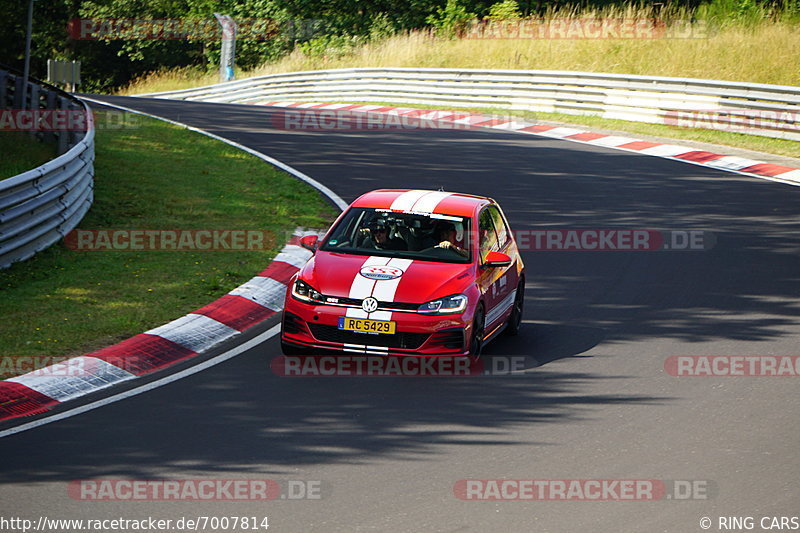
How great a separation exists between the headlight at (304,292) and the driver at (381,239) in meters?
0.88

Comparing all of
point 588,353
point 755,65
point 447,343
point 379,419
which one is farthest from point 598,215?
point 755,65

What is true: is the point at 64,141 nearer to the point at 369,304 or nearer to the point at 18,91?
the point at 18,91

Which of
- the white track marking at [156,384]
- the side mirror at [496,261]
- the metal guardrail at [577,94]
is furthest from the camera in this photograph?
the metal guardrail at [577,94]

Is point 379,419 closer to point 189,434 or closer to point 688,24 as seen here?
point 189,434

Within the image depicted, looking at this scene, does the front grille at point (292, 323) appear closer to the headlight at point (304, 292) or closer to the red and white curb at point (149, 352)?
the headlight at point (304, 292)

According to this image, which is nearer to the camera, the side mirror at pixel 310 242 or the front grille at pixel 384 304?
the front grille at pixel 384 304

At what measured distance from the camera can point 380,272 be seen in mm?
9203

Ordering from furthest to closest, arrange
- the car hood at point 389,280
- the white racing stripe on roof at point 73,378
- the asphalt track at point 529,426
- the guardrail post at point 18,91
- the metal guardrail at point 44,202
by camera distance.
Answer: the guardrail post at point 18,91 < the metal guardrail at point 44,202 < the car hood at point 389,280 < the white racing stripe on roof at point 73,378 < the asphalt track at point 529,426

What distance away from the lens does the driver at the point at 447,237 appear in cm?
981

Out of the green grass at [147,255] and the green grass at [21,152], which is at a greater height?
the green grass at [21,152]

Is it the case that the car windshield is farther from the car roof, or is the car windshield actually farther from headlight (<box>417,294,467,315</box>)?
headlight (<box>417,294,467,315</box>)

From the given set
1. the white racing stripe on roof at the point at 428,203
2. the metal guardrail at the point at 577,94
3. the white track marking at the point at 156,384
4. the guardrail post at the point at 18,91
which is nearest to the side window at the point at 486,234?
the white racing stripe on roof at the point at 428,203

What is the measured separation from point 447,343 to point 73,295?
417cm

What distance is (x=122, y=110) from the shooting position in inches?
1039
